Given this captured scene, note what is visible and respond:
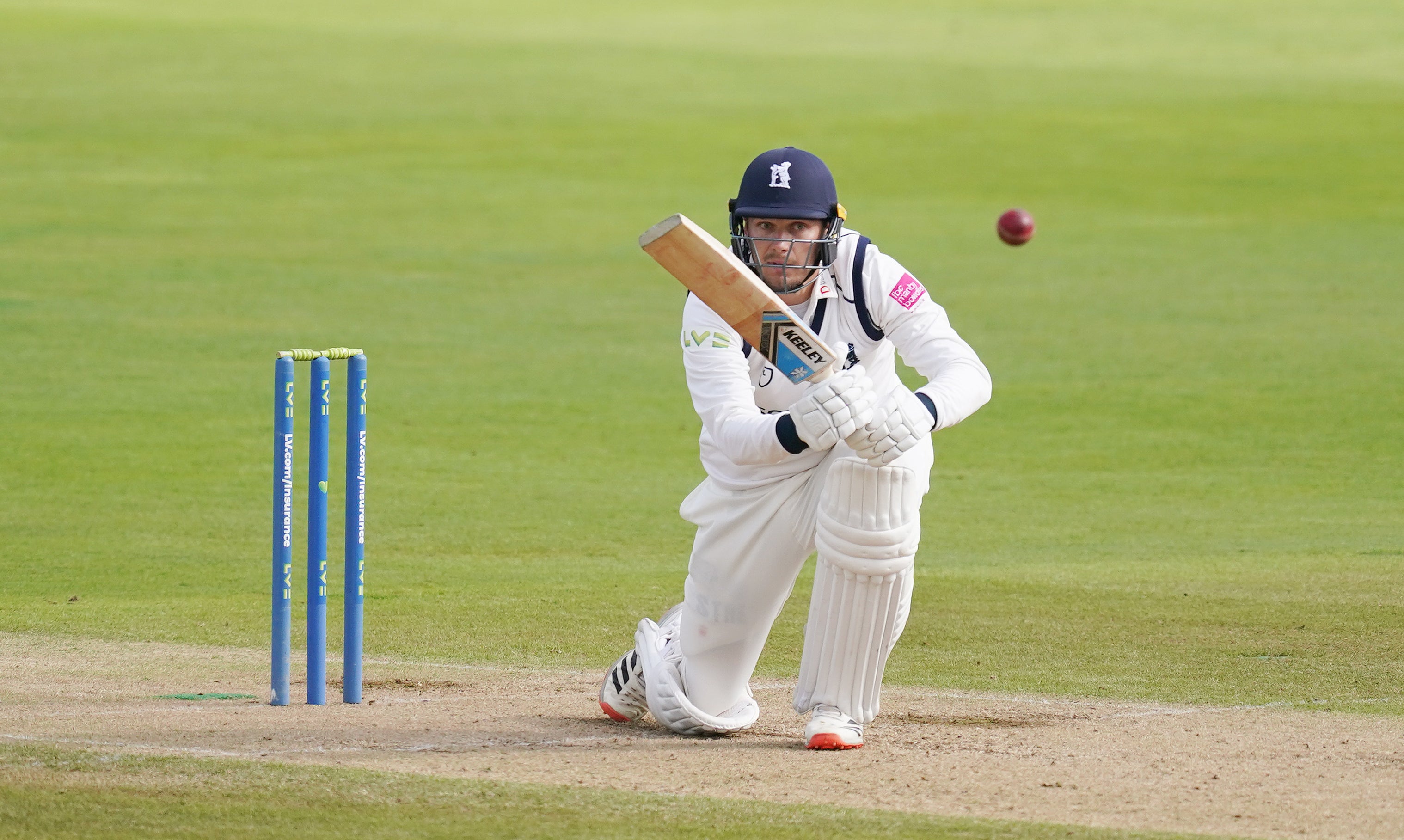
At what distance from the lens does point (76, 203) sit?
22078mm

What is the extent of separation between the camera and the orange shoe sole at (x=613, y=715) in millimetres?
5906

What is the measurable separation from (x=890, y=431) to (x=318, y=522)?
1.86 metres

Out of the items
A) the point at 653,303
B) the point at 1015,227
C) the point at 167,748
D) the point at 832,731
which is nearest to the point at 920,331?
the point at 832,731

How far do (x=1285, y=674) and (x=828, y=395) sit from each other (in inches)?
102

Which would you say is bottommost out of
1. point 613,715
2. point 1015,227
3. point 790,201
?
point 613,715

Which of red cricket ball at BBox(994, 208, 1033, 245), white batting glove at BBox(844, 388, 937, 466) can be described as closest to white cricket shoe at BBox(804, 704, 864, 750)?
white batting glove at BBox(844, 388, 937, 466)

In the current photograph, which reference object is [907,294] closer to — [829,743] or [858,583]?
[858,583]

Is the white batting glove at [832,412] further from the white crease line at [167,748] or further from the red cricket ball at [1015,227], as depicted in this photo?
the red cricket ball at [1015,227]

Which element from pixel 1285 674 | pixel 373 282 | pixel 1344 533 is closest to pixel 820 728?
pixel 1285 674

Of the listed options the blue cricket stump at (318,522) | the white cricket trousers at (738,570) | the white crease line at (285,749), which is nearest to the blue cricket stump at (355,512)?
the blue cricket stump at (318,522)

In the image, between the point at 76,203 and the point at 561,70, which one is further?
the point at 561,70

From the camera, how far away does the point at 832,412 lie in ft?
16.0

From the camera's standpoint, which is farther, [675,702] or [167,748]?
[675,702]

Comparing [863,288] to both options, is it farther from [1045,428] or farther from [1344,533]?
[1045,428]
